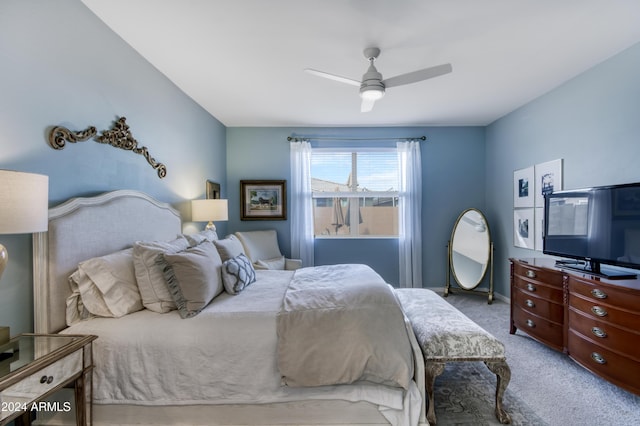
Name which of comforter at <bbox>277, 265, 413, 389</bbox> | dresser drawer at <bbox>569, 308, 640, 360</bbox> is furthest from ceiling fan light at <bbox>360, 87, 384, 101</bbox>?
dresser drawer at <bbox>569, 308, 640, 360</bbox>

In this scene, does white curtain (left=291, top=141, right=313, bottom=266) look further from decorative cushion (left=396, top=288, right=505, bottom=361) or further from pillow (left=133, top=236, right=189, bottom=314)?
pillow (left=133, top=236, right=189, bottom=314)

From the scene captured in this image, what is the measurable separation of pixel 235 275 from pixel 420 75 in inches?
81.3

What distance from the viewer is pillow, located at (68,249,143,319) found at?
5.41 ft

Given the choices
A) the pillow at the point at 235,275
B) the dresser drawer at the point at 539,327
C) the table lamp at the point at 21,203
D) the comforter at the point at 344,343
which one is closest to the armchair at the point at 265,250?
the pillow at the point at 235,275

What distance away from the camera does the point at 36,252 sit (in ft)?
4.91

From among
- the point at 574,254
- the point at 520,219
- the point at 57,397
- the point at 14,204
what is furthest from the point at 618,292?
the point at 57,397

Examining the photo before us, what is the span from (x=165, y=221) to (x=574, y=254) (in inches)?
143

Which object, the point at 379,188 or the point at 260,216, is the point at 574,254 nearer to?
the point at 379,188

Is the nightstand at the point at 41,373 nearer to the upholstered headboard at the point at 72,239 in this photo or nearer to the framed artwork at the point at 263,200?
the upholstered headboard at the point at 72,239

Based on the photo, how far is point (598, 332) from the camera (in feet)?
6.79

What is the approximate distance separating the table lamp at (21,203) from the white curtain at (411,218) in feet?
13.1

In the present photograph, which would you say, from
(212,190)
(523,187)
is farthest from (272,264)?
(523,187)

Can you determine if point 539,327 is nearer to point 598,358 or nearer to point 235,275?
point 598,358

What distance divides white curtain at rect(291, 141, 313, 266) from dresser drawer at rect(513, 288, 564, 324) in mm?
2607
